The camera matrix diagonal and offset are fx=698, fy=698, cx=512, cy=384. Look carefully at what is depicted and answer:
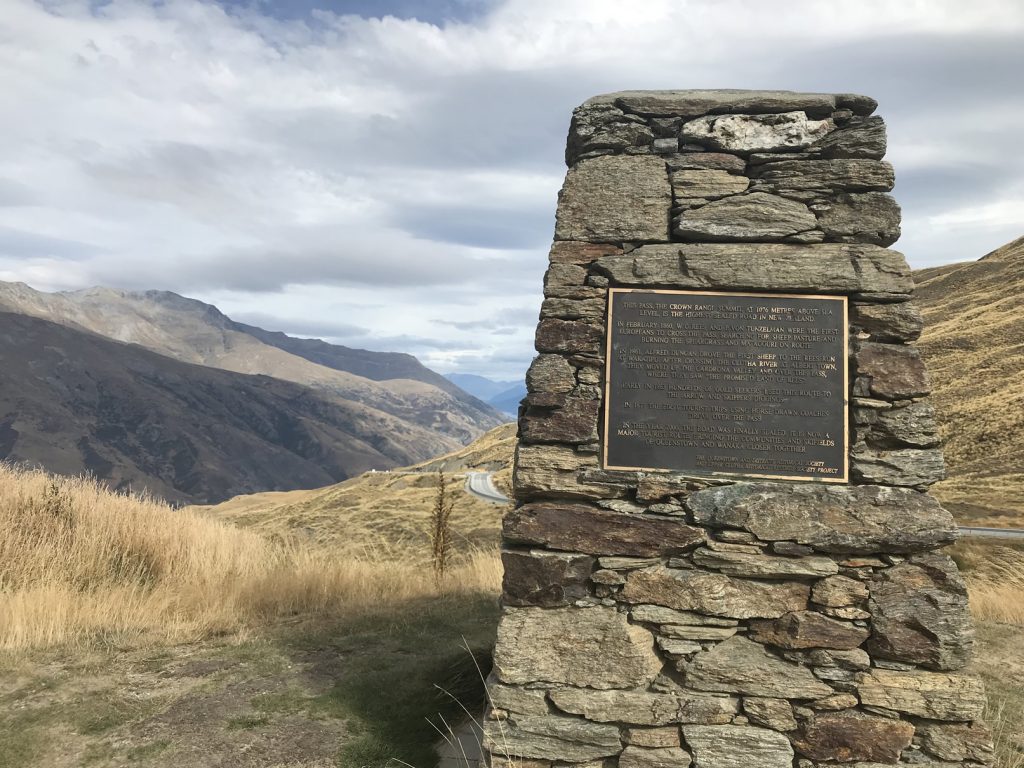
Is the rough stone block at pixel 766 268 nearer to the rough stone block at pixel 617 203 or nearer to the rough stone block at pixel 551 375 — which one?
the rough stone block at pixel 617 203

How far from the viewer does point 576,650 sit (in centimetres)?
443

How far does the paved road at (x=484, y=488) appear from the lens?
3620cm

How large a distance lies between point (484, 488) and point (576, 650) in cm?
3813

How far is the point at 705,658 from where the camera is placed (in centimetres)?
439

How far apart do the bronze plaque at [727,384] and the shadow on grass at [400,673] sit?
2.38 meters

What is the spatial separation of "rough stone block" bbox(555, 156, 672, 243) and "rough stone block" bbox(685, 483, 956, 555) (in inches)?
73.2

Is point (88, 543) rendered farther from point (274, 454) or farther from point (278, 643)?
point (274, 454)

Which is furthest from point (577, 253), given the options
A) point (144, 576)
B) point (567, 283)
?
point (144, 576)

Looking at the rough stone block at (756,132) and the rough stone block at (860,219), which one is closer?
the rough stone block at (860,219)

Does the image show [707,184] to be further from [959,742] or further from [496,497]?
[496,497]

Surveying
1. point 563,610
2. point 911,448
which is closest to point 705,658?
point 563,610

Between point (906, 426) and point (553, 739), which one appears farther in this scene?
point (906, 426)

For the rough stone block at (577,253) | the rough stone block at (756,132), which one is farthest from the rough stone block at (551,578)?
the rough stone block at (756,132)

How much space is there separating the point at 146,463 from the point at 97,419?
67.7 ft
